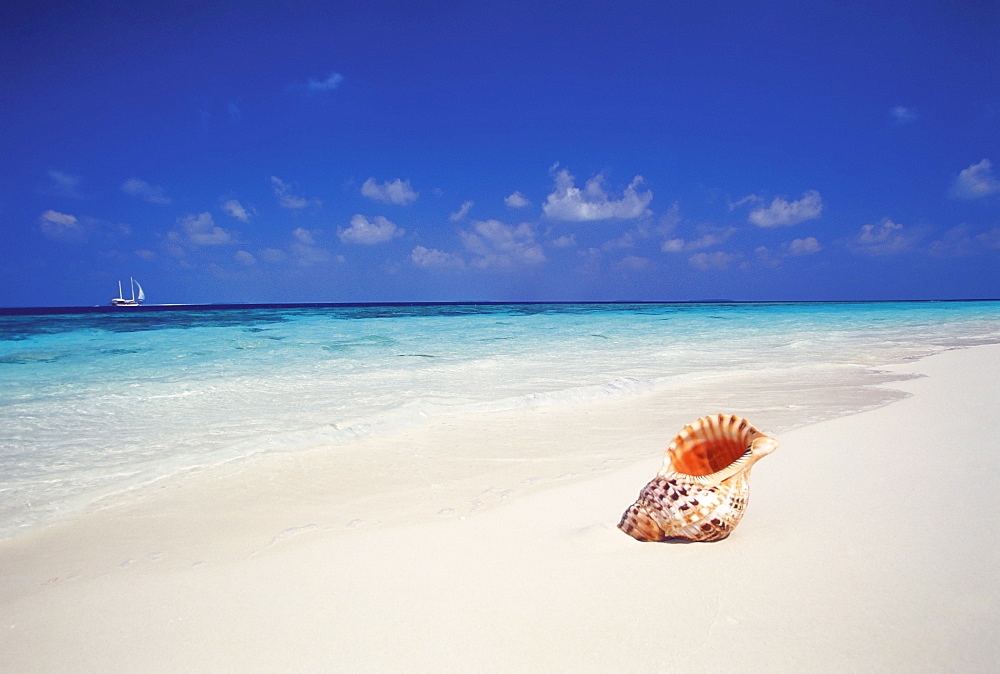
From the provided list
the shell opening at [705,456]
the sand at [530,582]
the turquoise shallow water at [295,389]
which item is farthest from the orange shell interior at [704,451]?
the turquoise shallow water at [295,389]

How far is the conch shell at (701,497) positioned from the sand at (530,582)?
0.26 feet

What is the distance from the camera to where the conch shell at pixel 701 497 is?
2162 millimetres

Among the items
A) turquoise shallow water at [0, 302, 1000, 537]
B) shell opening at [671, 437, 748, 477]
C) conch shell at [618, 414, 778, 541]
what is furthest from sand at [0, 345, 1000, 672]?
turquoise shallow water at [0, 302, 1000, 537]

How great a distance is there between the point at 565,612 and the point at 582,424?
3259 mm

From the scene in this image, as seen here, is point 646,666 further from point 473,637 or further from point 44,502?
point 44,502

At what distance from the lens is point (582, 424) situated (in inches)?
198

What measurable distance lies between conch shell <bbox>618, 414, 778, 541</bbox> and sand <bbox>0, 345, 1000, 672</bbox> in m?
0.08

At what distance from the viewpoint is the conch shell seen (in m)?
2.16

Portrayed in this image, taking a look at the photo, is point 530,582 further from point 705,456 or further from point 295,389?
point 295,389

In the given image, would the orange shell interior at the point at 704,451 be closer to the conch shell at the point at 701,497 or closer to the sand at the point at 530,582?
the conch shell at the point at 701,497

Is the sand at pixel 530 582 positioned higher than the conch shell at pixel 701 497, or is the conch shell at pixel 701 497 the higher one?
the conch shell at pixel 701 497

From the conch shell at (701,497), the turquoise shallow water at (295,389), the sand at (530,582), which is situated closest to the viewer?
the sand at (530,582)

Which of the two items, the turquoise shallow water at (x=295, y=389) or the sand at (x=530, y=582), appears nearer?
the sand at (x=530, y=582)

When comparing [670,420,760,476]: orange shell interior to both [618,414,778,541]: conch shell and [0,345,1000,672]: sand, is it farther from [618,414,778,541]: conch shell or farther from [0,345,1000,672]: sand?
[0,345,1000,672]: sand
